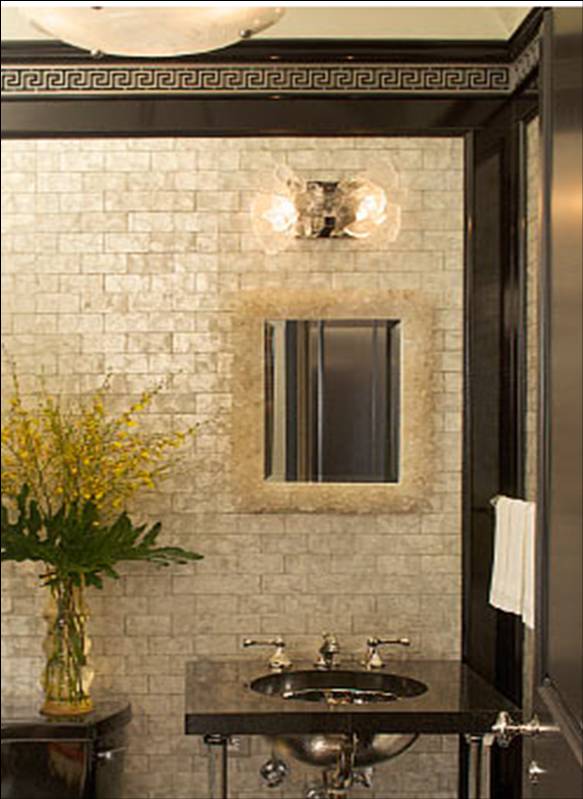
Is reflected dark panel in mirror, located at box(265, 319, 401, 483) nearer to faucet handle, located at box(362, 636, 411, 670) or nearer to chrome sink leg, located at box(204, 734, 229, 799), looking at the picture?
faucet handle, located at box(362, 636, 411, 670)

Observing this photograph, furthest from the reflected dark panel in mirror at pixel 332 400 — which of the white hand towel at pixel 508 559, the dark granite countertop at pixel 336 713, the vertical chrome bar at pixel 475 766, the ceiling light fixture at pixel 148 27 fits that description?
the ceiling light fixture at pixel 148 27

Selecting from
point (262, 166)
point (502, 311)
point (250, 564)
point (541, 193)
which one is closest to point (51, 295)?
point (262, 166)

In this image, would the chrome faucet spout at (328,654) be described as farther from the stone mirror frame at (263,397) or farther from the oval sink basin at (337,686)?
the stone mirror frame at (263,397)

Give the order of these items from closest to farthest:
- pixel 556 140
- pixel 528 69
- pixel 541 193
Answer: pixel 556 140 → pixel 541 193 → pixel 528 69

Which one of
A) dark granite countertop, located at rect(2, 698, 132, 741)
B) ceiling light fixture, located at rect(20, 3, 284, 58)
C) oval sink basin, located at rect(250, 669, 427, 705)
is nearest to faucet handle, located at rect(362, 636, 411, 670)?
oval sink basin, located at rect(250, 669, 427, 705)

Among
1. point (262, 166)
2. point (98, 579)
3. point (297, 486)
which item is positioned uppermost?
point (262, 166)

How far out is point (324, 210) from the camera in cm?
380

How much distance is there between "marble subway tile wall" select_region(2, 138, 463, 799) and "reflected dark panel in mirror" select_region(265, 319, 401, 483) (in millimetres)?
117

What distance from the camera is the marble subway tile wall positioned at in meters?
3.82

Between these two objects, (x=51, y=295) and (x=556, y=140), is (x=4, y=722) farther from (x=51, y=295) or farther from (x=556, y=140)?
(x=556, y=140)

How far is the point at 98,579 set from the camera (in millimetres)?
3578

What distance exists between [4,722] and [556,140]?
2.64 metres

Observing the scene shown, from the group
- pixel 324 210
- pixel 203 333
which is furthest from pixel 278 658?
pixel 324 210

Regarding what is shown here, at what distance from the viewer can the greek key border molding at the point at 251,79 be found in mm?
3750
